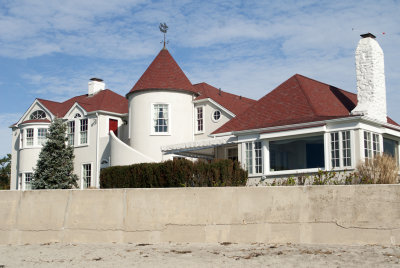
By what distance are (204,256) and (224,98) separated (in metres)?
20.9

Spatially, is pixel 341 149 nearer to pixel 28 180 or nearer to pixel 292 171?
pixel 292 171

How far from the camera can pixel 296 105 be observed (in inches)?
919

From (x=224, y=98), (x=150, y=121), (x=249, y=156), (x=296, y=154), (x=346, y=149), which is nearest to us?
(x=346, y=149)

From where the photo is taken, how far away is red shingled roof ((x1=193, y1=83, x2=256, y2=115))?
95.5ft

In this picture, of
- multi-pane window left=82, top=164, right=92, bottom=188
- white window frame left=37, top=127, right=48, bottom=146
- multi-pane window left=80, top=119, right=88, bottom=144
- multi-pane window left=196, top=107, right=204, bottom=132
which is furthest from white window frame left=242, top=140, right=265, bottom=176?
white window frame left=37, top=127, right=48, bottom=146

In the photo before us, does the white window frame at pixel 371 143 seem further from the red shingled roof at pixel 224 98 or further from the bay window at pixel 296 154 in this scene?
the red shingled roof at pixel 224 98

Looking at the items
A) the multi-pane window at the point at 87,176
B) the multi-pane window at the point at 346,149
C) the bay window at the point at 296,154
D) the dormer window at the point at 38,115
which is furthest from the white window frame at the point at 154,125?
the multi-pane window at the point at 346,149

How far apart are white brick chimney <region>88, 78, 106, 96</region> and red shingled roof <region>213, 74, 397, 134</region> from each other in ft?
45.3

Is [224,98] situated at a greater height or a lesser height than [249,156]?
greater

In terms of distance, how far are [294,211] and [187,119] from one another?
18664 millimetres

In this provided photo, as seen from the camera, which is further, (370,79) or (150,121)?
(150,121)

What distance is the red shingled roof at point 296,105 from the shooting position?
22438mm

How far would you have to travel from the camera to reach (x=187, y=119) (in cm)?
2948

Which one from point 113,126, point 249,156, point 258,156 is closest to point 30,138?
point 113,126
